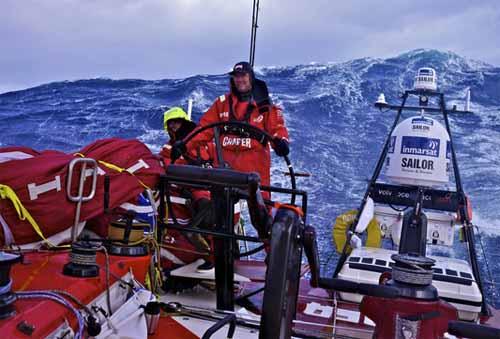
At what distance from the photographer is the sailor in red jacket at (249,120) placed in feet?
13.3

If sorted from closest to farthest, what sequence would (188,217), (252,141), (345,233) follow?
(188,217) → (252,141) → (345,233)

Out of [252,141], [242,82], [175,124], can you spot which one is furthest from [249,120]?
[175,124]

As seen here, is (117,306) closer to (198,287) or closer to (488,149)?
(198,287)

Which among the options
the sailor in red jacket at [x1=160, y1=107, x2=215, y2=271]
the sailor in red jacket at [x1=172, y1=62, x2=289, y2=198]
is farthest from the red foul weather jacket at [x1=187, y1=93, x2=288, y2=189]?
the sailor in red jacket at [x1=160, y1=107, x2=215, y2=271]

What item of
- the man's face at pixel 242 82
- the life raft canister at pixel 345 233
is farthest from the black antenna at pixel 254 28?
the life raft canister at pixel 345 233

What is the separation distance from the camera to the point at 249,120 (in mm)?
4086

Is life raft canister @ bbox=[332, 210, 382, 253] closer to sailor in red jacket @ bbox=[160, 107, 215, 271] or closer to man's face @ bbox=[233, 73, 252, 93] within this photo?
man's face @ bbox=[233, 73, 252, 93]

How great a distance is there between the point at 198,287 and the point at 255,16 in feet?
7.46

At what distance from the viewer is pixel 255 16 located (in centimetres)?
470

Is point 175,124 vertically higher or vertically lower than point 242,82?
lower

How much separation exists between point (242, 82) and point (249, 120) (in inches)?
10.4

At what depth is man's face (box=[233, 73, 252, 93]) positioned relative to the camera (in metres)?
4.10

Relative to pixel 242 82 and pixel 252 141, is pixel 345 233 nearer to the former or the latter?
pixel 252 141

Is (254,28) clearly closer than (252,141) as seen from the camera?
No
